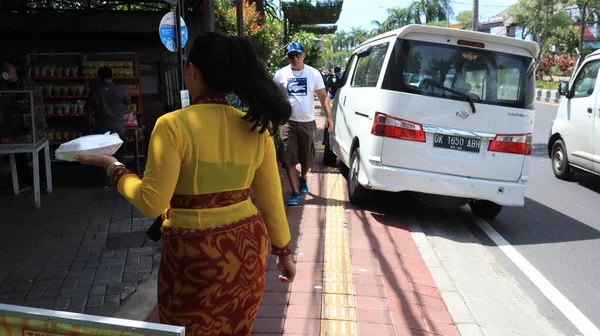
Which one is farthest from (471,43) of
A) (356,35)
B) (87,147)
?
(356,35)

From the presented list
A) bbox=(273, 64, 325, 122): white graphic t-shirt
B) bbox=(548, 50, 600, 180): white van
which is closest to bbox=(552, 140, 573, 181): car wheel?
bbox=(548, 50, 600, 180): white van

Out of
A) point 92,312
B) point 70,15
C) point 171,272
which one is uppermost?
point 70,15

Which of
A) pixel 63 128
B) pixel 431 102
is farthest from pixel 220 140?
pixel 63 128

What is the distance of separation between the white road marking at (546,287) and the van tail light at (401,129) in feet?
4.55

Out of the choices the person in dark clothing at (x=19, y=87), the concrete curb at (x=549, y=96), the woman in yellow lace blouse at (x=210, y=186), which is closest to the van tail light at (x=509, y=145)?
the woman in yellow lace blouse at (x=210, y=186)

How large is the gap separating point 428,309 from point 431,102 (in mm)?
2575

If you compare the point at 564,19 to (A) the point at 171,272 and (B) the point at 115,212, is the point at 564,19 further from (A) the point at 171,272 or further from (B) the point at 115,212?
(A) the point at 171,272

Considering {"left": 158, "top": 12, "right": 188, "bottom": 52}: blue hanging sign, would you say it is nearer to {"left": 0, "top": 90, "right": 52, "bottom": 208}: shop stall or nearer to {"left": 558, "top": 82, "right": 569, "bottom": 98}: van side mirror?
{"left": 0, "top": 90, "right": 52, "bottom": 208}: shop stall

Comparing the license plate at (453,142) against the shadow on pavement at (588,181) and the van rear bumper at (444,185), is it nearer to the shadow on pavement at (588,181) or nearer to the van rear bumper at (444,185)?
the van rear bumper at (444,185)

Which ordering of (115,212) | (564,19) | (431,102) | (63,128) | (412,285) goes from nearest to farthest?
(412,285)
(431,102)
(115,212)
(63,128)
(564,19)

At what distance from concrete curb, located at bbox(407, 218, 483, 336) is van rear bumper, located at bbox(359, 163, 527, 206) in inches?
19.8

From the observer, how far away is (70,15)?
1068 cm

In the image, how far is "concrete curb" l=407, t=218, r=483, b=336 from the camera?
12.7 feet

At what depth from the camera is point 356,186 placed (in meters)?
6.65
